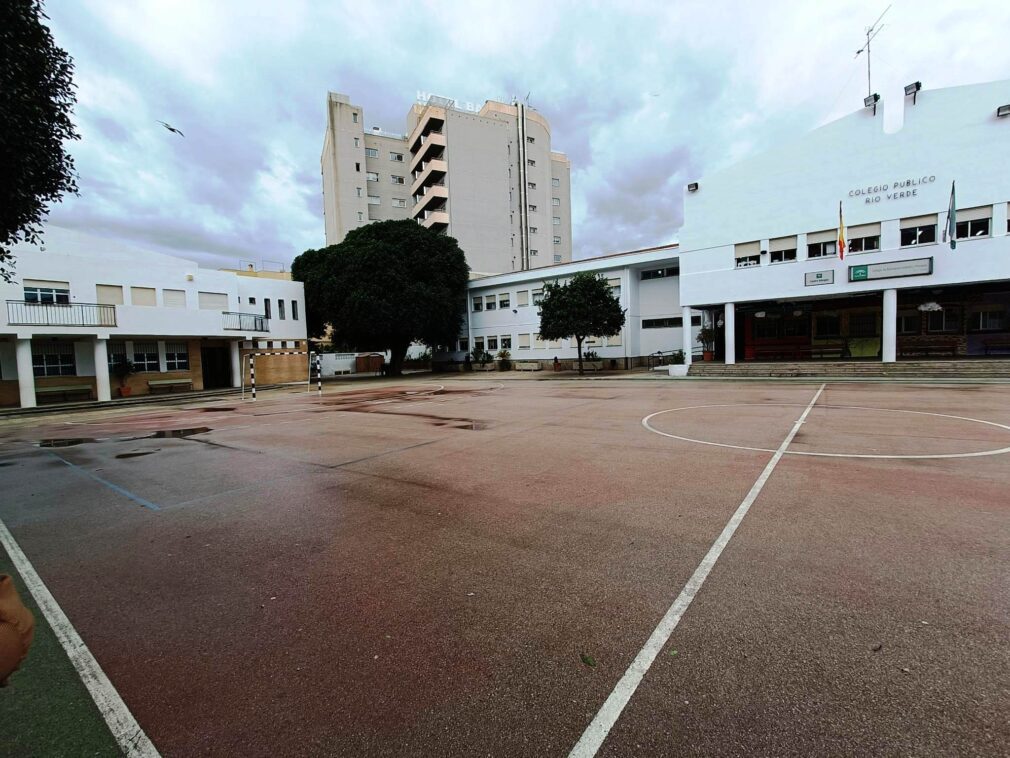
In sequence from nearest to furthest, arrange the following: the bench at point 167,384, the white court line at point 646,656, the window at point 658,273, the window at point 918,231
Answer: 1. the white court line at point 646,656
2. the window at point 918,231
3. the bench at point 167,384
4. the window at point 658,273

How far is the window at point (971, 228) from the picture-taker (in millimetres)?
20828

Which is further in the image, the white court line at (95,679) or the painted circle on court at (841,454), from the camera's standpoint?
the painted circle on court at (841,454)

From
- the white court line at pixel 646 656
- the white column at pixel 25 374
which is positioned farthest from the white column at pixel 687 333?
the white column at pixel 25 374

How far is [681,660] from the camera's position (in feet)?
8.51

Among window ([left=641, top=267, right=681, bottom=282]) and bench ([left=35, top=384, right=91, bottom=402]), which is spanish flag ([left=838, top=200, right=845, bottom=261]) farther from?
bench ([left=35, top=384, right=91, bottom=402])

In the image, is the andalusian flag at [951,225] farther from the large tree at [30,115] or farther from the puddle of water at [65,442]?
the puddle of water at [65,442]

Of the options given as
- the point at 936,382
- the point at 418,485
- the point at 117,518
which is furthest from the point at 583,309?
Result: the point at 117,518

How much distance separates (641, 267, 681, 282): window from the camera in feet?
111

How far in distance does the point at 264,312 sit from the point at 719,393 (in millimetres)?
29267

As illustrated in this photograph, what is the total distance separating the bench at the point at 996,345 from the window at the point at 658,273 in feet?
54.5

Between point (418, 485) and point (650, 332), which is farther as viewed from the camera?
point (650, 332)

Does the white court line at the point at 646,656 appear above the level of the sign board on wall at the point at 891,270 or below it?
below

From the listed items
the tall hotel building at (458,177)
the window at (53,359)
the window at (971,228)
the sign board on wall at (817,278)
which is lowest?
the window at (53,359)

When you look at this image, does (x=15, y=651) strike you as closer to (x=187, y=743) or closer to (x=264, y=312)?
(x=187, y=743)
